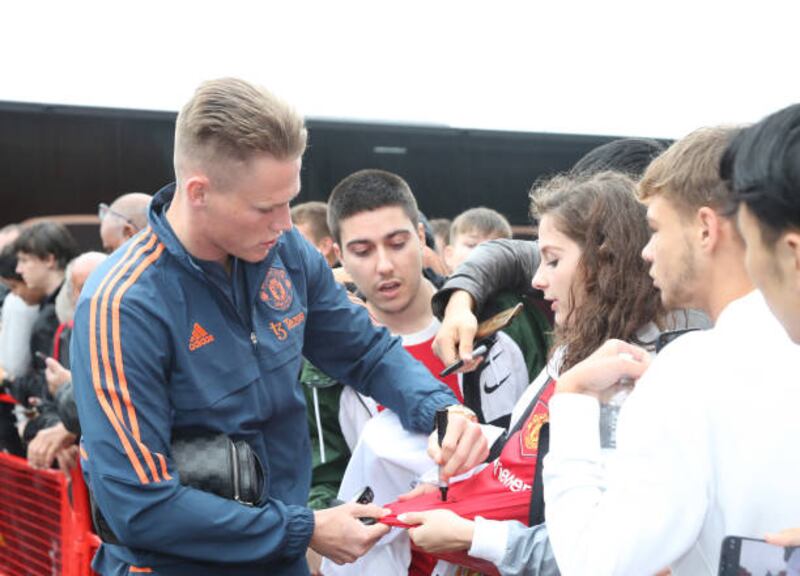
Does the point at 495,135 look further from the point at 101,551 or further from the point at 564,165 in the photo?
the point at 101,551

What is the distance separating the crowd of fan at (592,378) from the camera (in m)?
1.41

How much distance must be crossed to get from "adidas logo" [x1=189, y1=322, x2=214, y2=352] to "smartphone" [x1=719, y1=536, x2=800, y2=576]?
1.21 meters

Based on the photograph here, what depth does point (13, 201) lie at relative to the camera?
10453mm

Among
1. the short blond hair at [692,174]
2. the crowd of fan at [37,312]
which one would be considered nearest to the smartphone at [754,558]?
the short blond hair at [692,174]

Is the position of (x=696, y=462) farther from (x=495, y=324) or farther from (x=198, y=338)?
(x=495, y=324)

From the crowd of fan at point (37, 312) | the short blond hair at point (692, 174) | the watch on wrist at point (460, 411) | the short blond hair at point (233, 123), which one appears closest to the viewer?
the short blond hair at point (692, 174)

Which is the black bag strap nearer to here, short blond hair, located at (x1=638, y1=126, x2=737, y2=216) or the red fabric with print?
the red fabric with print

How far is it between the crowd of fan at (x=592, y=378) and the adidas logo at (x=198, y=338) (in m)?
0.62

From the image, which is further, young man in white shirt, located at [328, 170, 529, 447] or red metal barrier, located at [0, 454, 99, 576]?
red metal barrier, located at [0, 454, 99, 576]

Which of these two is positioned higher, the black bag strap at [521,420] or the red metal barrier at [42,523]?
the black bag strap at [521,420]

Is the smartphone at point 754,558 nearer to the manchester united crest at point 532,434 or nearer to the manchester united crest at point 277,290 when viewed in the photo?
the manchester united crest at point 532,434

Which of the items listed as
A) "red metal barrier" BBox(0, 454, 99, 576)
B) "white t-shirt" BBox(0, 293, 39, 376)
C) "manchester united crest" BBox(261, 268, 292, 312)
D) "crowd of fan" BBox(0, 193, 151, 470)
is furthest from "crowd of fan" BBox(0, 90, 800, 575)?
"white t-shirt" BBox(0, 293, 39, 376)

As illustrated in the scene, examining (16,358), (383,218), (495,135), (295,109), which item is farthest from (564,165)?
(295,109)

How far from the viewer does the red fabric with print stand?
7.29 ft
